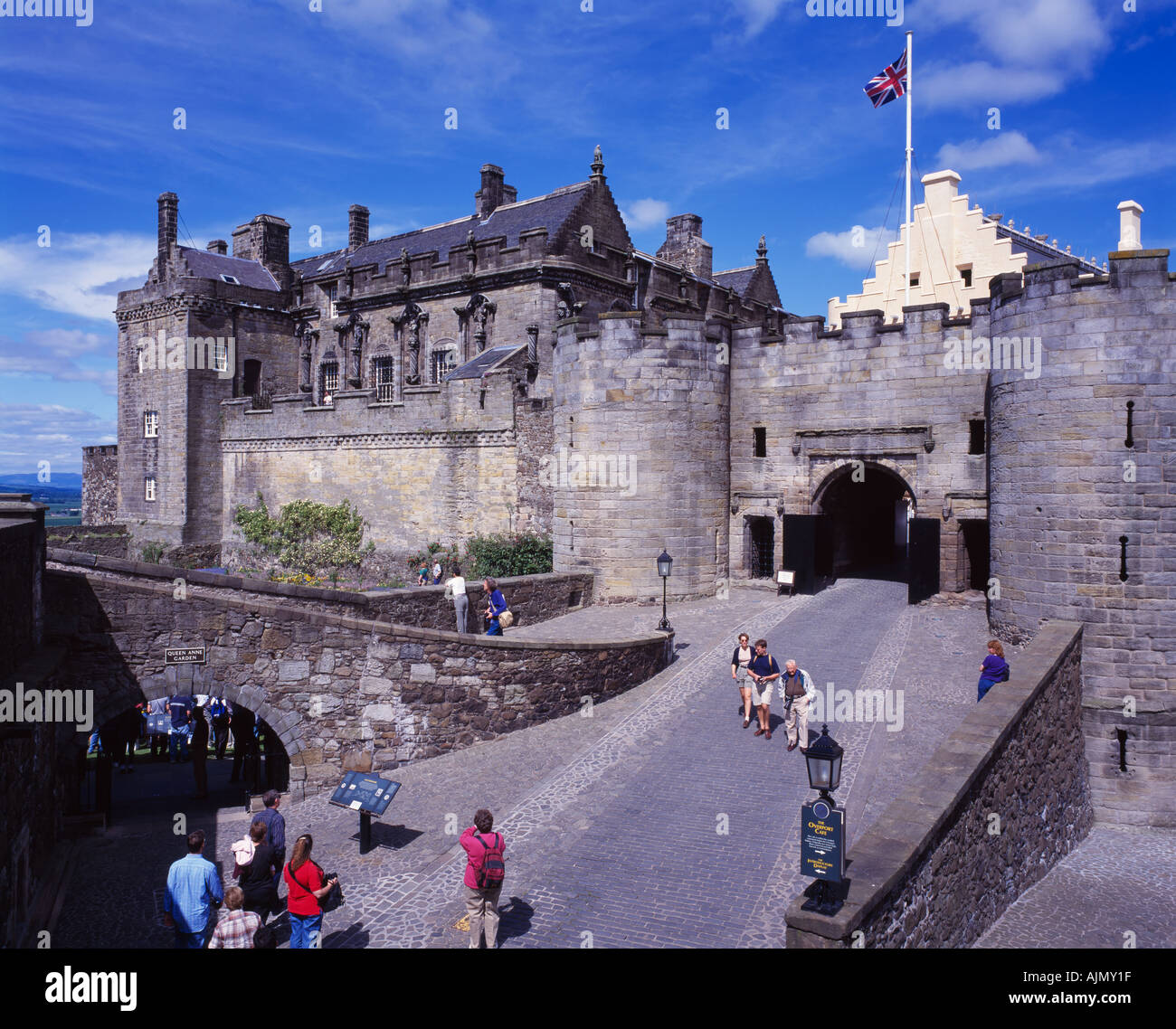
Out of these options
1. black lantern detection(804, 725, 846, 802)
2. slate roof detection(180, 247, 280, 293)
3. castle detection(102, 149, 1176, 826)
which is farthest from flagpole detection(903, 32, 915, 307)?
slate roof detection(180, 247, 280, 293)

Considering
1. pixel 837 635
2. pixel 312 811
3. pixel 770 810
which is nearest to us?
pixel 770 810

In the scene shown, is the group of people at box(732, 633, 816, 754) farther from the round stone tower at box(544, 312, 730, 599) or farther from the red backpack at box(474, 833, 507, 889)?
the round stone tower at box(544, 312, 730, 599)

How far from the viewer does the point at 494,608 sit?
17812 millimetres

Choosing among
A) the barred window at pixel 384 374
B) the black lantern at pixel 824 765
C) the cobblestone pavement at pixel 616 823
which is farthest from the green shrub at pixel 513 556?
the black lantern at pixel 824 765

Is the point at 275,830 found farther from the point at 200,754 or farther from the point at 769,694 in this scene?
the point at 769,694

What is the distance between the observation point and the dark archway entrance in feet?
76.8

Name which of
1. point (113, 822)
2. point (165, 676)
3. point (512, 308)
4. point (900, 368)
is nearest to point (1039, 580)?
point (900, 368)

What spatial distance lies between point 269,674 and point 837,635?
10.9m

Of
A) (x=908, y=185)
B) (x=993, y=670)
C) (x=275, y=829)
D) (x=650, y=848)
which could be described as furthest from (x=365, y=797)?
(x=908, y=185)

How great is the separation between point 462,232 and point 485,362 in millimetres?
8824

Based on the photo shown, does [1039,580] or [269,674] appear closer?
[269,674]

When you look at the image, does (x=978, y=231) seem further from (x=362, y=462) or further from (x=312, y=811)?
(x=312, y=811)

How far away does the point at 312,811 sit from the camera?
12258mm

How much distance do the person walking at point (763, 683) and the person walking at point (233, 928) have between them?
7.70m
